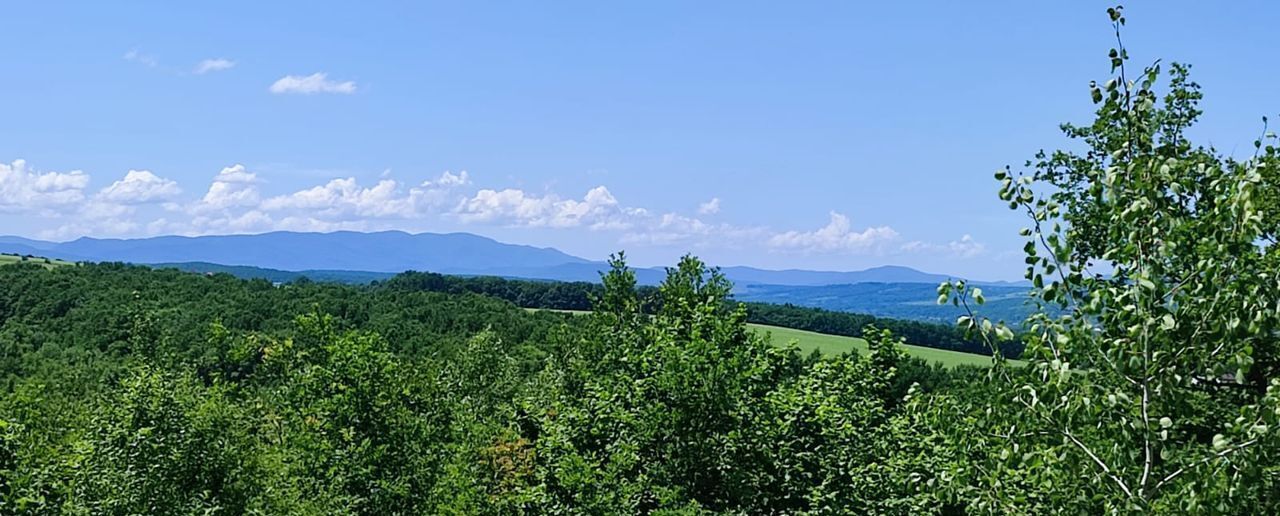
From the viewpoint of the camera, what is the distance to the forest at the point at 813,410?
16.8 ft

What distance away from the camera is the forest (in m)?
5.12

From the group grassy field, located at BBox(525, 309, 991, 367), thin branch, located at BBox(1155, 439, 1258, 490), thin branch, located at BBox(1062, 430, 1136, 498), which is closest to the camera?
thin branch, located at BBox(1155, 439, 1258, 490)

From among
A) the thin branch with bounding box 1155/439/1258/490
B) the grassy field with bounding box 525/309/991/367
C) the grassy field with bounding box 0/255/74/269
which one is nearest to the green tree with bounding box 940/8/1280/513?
the thin branch with bounding box 1155/439/1258/490

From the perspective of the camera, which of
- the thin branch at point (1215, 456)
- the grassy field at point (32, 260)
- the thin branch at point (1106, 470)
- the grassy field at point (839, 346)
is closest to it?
the thin branch at point (1215, 456)

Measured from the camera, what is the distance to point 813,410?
14.2 m

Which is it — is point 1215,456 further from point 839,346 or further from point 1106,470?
point 839,346

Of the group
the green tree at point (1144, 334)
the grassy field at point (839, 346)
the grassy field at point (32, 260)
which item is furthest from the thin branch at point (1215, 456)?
the grassy field at point (32, 260)

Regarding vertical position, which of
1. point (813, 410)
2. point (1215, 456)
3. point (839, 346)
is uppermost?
point (1215, 456)

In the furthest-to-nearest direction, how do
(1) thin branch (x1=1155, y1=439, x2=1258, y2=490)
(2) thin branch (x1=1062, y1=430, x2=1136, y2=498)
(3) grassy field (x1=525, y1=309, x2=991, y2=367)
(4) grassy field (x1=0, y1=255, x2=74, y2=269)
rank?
(4) grassy field (x1=0, y1=255, x2=74, y2=269)
(3) grassy field (x1=525, y1=309, x2=991, y2=367)
(2) thin branch (x1=1062, y1=430, x2=1136, y2=498)
(1) thin branch (x1=1155, y1=439, x2=1258, y2=490)

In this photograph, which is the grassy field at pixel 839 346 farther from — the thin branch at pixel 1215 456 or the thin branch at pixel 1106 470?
the thin branch at pixel 1215 456

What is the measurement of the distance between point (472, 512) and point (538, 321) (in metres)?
65.1

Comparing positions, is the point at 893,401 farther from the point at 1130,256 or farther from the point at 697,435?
the point at 1130,256

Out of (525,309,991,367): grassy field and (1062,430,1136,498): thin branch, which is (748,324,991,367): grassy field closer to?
(525,309,991,367): grassy field

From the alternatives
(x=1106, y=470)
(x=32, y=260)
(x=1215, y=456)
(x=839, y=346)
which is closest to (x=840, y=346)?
(x=839, y=346)
